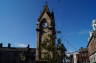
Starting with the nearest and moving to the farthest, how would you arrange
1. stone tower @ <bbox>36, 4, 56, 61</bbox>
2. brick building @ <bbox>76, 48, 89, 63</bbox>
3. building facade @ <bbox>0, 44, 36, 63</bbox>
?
stone tower @ <bbox>36, 4, 56, 61</bbox>, building facade @ <bbox>0, 44, 36, 63</bbox>, brick building @ <bbox>76, 48, 89, 63</bbox>

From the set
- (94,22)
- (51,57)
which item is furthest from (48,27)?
(51,57)

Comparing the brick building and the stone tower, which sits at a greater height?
the stone tower

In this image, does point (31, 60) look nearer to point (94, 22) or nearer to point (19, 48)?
point (19, 48)

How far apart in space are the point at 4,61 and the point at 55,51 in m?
46.0

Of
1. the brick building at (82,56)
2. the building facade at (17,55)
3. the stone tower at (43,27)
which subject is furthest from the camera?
the brick building at (82,56)

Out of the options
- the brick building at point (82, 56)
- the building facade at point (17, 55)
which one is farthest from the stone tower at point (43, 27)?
the brick building at point (82, 56)

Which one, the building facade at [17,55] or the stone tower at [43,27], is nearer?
the stone tower at [43,27]

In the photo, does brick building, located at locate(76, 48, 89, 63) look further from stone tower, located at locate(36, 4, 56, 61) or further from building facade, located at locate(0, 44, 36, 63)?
stone tower, located at locate(36, 4, 56, 61)

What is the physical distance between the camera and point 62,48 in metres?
55.5

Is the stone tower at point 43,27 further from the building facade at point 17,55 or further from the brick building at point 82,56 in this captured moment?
the brick building at point 82,56

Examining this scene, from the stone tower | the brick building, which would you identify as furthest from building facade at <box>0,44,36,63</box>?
the brick building

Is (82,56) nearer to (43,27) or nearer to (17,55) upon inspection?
(17,55)

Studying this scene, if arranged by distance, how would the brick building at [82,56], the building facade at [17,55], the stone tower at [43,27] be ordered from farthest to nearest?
the brick building at [82,56]
the building facade at [17,55]
the stone tower at [43,27]

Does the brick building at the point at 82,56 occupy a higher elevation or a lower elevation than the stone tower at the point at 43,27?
lower
